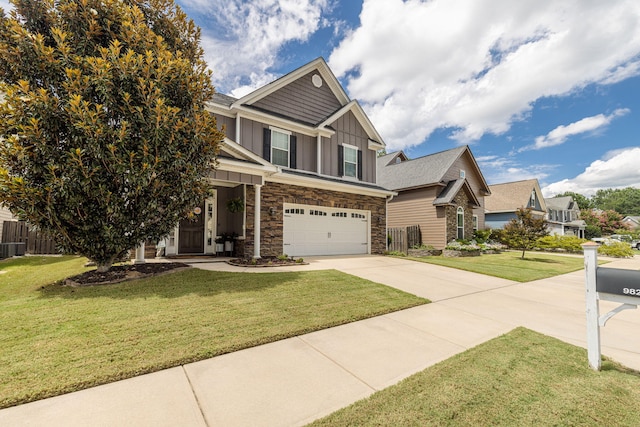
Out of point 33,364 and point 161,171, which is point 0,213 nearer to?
point 161,171

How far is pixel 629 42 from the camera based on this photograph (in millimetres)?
9266

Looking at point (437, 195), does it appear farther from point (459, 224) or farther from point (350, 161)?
point (350, 161)

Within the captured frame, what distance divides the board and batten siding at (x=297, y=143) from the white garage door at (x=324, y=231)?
2.19 metres

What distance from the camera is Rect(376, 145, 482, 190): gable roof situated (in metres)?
17.2

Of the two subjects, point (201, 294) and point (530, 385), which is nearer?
point (530, 385)

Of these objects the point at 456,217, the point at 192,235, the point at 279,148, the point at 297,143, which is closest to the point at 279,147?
the point at 279,148

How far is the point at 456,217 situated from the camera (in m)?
16.5

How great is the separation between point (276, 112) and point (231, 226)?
5.39 m

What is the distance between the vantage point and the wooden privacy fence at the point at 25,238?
1090cm

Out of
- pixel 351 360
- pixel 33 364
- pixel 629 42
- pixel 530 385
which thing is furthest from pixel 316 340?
pixel 629 42

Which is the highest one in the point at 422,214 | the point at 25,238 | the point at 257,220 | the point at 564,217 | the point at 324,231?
the point at 564,217

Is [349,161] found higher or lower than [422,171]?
lower

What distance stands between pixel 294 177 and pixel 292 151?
2.05 meters

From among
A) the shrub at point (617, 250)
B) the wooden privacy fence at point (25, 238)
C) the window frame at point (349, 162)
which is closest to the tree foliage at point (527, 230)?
the shrub at point (617, 250)
